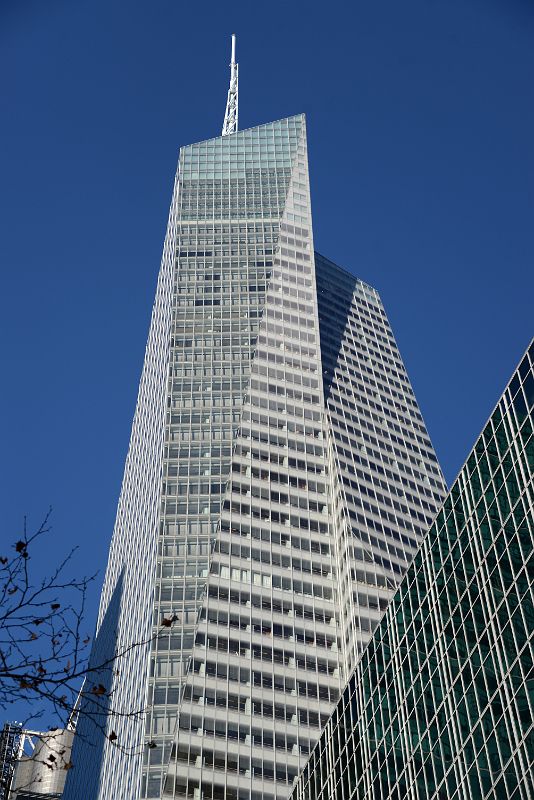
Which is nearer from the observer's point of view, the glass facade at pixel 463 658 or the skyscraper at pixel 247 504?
the glass facade at pixel 463 658

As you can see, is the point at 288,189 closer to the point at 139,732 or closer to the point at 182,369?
the point at 182,369

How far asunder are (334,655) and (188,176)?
10069 cm

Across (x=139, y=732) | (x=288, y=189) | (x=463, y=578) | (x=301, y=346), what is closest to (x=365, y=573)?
(x=139, y=732)

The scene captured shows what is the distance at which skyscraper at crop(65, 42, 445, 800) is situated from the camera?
11519cm

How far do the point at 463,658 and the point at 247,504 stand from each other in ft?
260

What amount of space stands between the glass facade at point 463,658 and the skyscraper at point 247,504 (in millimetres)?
34024

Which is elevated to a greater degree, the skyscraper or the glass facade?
the skyscraper

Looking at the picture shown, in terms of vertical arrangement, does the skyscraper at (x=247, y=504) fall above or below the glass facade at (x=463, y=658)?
above

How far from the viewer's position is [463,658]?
58.5m

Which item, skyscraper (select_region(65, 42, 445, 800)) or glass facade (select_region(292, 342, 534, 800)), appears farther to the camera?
skyscraper (select_region(65, 42, 445, 800))

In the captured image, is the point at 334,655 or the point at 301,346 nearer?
the point at 334,655

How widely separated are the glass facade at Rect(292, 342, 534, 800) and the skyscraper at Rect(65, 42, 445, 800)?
34.0 meters

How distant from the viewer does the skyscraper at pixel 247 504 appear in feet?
378

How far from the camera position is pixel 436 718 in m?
59.8
